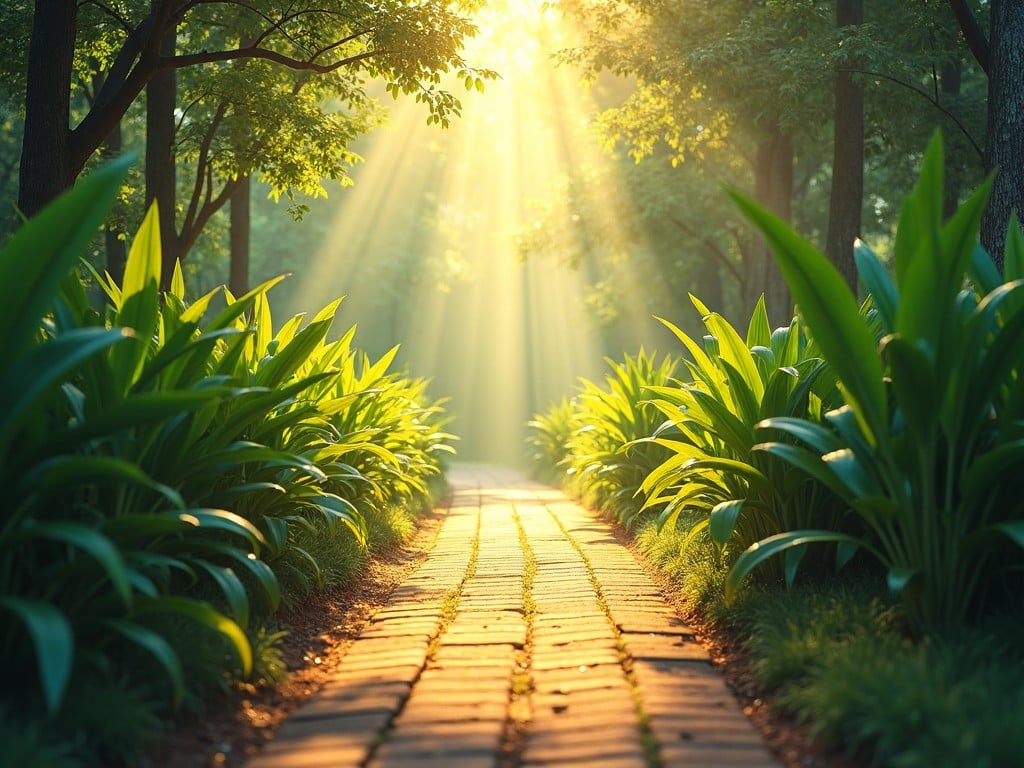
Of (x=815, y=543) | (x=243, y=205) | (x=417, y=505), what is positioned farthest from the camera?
(x=243, y=205)

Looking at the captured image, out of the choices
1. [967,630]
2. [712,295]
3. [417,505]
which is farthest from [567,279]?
[967,630]

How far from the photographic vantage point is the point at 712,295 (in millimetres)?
A: 21438

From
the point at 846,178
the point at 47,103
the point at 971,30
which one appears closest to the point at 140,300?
the point at 47,103

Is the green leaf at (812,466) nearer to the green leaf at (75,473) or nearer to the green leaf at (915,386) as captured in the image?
the green leaf at (915,386)

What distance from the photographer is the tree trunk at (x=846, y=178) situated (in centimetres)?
994

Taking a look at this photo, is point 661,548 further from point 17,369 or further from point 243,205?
point 243,205

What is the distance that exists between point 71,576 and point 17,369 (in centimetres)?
67

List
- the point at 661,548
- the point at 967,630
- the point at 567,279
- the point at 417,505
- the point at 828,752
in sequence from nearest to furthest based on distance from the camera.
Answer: the point at 828,752, the point at 967,630, the point at 661,548, the point at 417,505, the point at 567,279

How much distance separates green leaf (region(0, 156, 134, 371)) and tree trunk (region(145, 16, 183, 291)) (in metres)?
7.10

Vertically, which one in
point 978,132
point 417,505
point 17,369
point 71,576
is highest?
point 978,132

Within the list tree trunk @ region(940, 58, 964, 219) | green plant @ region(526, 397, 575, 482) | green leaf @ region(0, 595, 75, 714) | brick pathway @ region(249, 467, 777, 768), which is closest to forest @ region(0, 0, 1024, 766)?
green leaf @ region(0, 595, 75, 714)

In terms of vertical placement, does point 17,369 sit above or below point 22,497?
above

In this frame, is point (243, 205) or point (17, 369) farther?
point (243, 205)

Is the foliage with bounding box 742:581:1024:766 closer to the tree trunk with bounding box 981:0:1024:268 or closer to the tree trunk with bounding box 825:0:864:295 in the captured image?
the tree trunk with bounding box 981:0:1024:268
